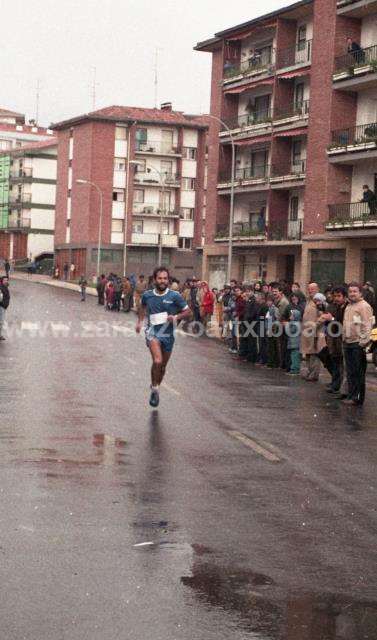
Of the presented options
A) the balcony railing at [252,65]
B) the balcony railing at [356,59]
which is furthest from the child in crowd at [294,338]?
the balcony railing at [252,65]

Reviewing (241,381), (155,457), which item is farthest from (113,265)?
(155,457)

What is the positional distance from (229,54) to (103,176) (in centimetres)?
2665

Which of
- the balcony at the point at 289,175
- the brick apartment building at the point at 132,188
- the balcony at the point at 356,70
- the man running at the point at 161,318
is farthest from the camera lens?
the brick apartment building at the point at 132,188

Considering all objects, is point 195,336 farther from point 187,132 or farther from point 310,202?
point 187,132

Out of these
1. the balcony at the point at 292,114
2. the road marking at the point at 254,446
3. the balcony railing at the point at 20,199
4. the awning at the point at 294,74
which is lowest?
the road marking at the point at 254,446

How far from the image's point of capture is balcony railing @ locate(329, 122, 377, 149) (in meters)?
42.6

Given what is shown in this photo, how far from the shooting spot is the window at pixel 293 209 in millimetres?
53516

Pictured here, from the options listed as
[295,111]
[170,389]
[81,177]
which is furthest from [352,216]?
[81,177]

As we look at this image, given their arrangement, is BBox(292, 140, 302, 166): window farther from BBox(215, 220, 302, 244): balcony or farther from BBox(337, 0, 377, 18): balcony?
BBox(337, 0, 377, 18): balcony

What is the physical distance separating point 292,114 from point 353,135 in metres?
6.99

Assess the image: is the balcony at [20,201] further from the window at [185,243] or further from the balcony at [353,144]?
the balcony at [353,144]

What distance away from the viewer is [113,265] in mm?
84562

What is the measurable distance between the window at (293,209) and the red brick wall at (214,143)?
667 centimetres

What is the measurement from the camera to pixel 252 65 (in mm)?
56219
